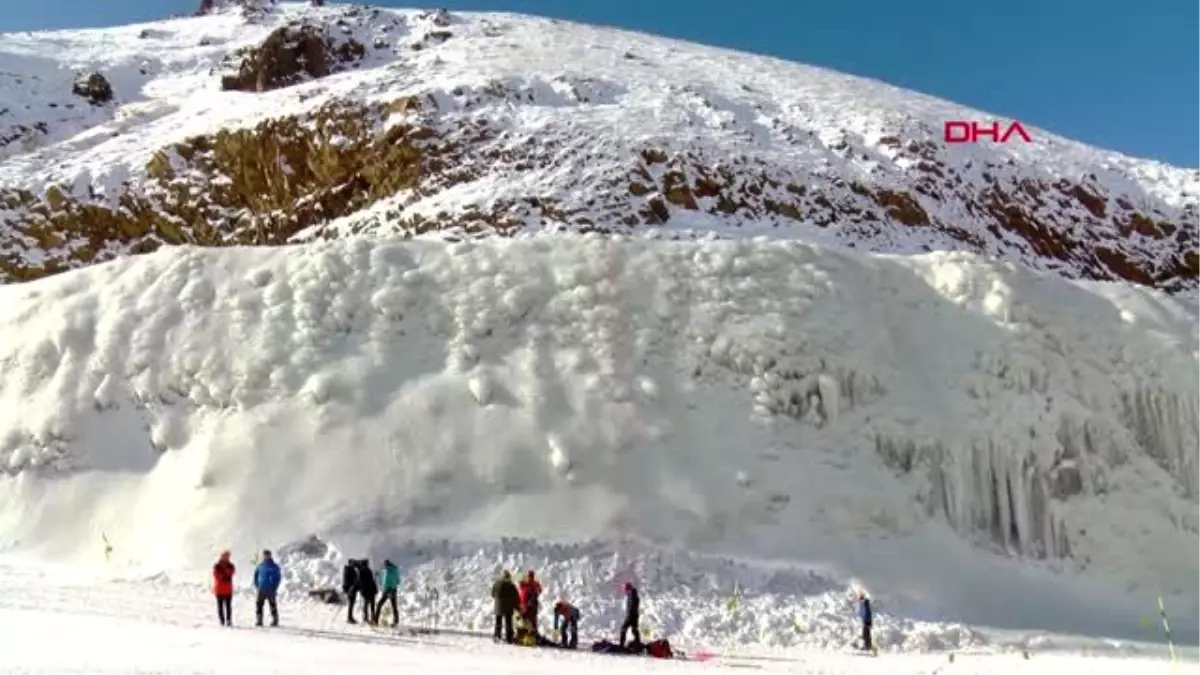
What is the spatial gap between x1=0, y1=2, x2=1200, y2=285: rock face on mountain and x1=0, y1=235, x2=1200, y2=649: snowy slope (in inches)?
652

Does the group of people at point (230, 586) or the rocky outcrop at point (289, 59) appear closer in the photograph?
the group of people at point (230, 586)

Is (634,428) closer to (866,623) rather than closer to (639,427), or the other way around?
(639,427)

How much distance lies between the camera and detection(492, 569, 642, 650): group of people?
13094 millimetres

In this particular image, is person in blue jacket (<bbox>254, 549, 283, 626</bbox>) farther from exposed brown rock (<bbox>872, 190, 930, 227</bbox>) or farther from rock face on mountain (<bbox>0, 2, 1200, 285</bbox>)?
exposed brown rock (<bbox>872, 190, 930, 227</bbox>)

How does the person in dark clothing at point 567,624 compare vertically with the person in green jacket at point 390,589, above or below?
below

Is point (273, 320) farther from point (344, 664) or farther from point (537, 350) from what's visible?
point (344, 664)

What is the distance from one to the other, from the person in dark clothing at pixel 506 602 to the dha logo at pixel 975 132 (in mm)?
43261

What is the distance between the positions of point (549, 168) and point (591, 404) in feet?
82.0

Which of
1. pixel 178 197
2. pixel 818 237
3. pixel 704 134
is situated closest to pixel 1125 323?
pixel 818 237

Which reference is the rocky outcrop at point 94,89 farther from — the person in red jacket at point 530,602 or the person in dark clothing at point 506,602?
the person in dark clothing at point 506,602

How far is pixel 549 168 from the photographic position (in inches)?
1644

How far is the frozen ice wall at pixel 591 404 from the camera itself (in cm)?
1678

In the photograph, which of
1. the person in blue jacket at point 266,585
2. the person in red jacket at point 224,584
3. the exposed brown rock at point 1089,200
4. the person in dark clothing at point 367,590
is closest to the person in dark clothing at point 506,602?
the person in dark clothing at point 367,590

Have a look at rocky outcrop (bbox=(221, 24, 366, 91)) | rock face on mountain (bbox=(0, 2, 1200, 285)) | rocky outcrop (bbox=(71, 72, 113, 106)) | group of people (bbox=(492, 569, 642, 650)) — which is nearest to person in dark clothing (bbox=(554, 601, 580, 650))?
group of people (bbox=(492, 569, 642, 650))
